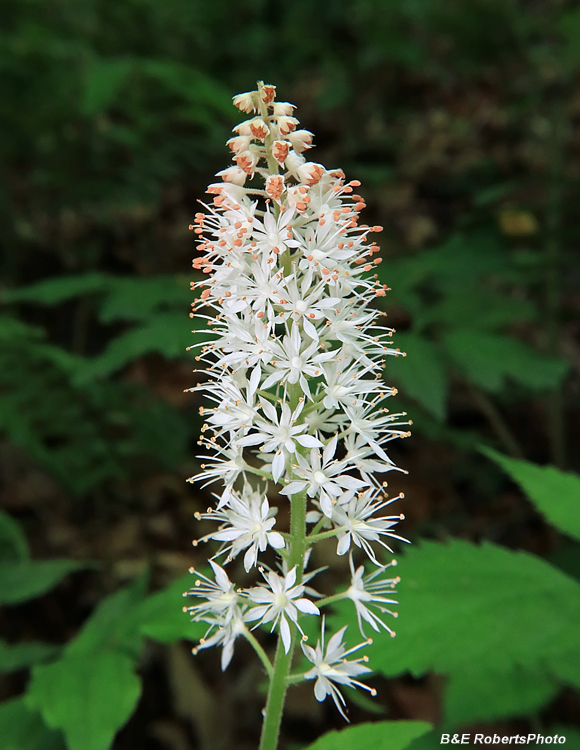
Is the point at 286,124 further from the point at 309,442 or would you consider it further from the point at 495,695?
the point at 495,695

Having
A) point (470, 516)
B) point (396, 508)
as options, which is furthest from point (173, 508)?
point (470, 516)

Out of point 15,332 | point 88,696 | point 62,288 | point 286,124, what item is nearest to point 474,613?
point 88,696

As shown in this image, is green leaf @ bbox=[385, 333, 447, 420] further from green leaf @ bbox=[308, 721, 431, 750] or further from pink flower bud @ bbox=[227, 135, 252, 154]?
pink flower bud @ bbox=[227, 135, 252, 154]

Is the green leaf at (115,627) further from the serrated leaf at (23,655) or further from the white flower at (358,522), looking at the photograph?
the white flower at (358,522)

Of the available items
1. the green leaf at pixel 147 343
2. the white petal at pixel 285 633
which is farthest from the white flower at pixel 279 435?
the green leaf at pixel 147 343

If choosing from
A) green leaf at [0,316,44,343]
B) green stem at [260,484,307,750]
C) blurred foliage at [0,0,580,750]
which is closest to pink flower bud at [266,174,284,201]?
green stem at [260,484,307,750]

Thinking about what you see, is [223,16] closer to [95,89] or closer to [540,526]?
[95,89]
